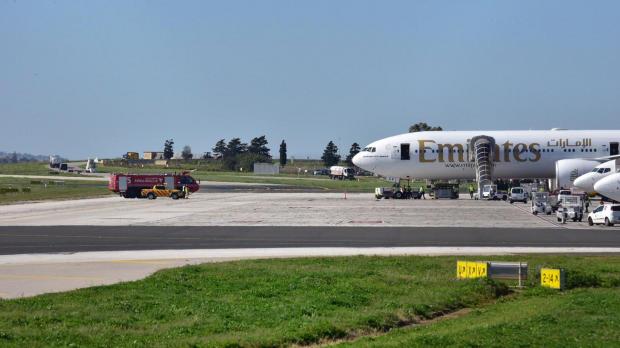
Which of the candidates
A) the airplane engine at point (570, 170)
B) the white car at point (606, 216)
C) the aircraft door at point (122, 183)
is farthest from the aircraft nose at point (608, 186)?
the aircraft door at point (122, 183)

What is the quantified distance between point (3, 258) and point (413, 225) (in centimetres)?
2565

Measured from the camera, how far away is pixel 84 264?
30844mm

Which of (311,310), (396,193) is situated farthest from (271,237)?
(396,193)

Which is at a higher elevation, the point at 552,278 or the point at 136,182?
the point at 136,182

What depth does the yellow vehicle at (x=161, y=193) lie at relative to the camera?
93.2 meters

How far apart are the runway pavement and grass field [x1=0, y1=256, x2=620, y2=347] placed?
1041cm

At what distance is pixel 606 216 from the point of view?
5038cm

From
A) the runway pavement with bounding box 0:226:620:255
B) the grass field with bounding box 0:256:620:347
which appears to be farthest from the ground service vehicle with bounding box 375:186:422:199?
the grass field with bounding box 0:256:620:347

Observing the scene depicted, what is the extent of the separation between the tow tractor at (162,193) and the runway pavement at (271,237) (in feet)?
140

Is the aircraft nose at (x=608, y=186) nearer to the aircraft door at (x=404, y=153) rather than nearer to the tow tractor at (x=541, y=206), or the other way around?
the tow tractor at (x=541, y=206)

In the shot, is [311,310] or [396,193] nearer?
[311,310]

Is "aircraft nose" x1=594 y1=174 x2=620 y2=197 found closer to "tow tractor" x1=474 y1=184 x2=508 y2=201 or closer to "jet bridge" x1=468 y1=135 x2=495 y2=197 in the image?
"tow tractor" x1=474 y1=184 x2=508 y2=201

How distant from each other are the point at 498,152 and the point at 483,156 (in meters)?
2.14

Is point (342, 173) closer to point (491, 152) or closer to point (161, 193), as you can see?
point (161, 193)
